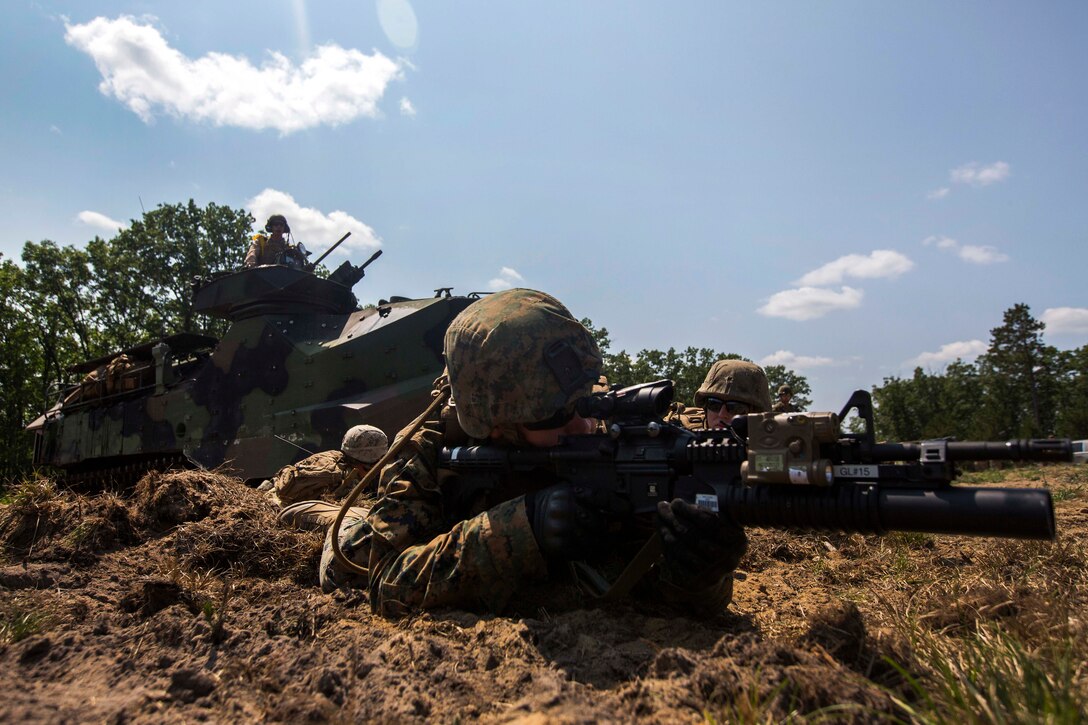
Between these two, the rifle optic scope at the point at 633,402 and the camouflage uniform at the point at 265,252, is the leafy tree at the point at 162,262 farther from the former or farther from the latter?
the rifle optic scope at the point at 633,402

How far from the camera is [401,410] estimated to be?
7.96m

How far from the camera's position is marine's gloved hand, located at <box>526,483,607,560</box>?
260cm

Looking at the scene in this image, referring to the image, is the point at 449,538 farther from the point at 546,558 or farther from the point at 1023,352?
the point at 1023,352

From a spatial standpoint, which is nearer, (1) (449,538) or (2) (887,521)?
(2) (887,521)

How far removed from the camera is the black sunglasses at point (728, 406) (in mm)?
5227

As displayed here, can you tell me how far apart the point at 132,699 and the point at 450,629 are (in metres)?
1.05

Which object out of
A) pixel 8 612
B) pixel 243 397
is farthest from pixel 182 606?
pixel 243 397

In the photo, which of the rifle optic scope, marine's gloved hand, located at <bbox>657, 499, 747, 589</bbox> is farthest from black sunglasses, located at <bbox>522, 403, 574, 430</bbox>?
marine's gloved hand, located at <bbox>657, 499, 747, 589</bbox>

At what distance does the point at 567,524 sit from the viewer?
2.59 m

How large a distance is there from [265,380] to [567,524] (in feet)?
24.9

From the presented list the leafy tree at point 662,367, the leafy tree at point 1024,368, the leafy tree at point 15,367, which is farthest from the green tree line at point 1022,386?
the leafy tree at point 15,367

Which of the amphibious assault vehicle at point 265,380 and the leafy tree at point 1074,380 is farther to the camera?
the leafy tree at point 1074,380

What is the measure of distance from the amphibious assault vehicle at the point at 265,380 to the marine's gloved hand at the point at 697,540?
19.6 feet

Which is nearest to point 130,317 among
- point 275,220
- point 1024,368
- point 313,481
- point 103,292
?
point 103,292
